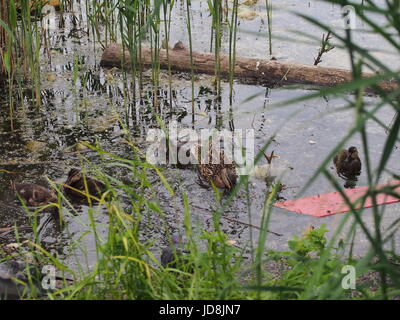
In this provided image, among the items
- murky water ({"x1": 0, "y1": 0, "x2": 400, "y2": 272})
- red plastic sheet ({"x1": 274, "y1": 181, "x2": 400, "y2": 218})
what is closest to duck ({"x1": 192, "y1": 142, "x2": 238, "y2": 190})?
murky water ({"x1": 0, "y1": 0, "x2": 400, "y2": 272})

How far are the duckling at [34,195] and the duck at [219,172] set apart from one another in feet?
3.25

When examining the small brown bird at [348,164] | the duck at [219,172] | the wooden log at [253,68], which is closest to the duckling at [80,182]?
the duck at [219,172]

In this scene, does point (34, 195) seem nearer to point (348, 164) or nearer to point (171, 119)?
point (171, 119)

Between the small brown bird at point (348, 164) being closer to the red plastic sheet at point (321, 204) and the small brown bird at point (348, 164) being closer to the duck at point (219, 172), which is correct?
the red plastic sheet at point (321, 204)


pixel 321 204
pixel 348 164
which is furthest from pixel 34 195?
pixel 348 164

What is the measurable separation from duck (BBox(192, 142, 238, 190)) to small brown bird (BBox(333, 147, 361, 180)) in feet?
2.44

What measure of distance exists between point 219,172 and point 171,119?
4.55 feet

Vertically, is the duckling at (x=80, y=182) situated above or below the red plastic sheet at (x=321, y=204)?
above

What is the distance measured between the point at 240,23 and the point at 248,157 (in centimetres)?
346

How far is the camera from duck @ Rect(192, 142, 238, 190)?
4445 mm

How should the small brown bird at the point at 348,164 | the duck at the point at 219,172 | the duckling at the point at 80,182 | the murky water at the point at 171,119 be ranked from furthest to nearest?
the small brown bird at the point at 348,164, the duck at the point at 219,172, the duckling at the point at 80,182, the murky water at the point at 171,119

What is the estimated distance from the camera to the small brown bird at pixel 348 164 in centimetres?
467

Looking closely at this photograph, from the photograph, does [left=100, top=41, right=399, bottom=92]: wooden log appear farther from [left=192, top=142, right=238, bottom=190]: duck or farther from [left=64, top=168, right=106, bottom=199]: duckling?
[left=64, top=168, right=106, bottom=199]: duckling
